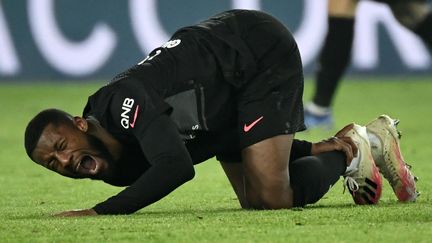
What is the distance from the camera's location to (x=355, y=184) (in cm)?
493

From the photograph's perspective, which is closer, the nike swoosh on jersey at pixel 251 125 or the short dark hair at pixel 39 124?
the short dark hair at pixel 39 124

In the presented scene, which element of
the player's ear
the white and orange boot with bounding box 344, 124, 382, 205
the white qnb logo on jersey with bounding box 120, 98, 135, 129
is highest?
the white qnb logo on jersey with bounding box 120, 98, 135, 129

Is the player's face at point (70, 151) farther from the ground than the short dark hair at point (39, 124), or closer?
closer

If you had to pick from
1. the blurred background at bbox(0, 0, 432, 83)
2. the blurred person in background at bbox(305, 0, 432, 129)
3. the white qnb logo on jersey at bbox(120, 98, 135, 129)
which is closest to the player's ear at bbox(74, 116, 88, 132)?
the white qnb logo on jersey at bbox(120, 98, 135, 129)

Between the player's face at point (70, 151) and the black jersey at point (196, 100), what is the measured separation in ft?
0.33

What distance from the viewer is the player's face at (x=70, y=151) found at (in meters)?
4.42

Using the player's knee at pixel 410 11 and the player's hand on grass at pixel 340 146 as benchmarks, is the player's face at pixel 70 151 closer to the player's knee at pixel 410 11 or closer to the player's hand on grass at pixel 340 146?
the player's hand on grass at pixel 340 146

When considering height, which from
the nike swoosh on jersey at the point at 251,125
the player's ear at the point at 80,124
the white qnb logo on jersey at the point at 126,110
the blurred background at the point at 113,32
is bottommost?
the blurred background at the point at 113,32

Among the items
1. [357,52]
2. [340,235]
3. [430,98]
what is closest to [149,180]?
[340,235]

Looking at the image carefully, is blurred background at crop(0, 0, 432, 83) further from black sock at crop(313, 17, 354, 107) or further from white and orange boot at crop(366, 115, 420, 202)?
white and orange boot at crop(366, 115, 420, 202)

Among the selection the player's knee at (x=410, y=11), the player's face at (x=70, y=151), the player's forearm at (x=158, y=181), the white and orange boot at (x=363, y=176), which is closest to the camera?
the player's forearm at (x=158, y=181)

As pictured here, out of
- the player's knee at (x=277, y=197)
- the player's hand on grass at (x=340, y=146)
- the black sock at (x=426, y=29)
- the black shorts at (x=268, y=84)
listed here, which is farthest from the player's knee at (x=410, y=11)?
the player's knee at (x=277, y=197)

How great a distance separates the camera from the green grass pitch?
390 centimetres

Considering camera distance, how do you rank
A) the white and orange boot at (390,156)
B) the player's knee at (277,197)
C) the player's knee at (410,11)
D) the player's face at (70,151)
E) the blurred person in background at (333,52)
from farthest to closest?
the blurred person in background at (333,52), the player's knee at (410,11), the white and orange boot at (390,156), the player's knee at (277,197), the player's face at (70,151)
